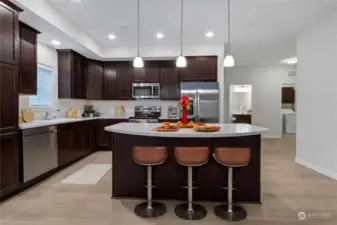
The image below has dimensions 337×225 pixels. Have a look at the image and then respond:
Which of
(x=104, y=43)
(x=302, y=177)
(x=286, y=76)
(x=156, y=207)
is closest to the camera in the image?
(x=156, y=207)

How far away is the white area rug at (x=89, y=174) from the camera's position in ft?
12.5

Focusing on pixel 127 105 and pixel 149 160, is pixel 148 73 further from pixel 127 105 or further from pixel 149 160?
pixel 149 160

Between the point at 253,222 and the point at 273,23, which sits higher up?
the point at 273,23

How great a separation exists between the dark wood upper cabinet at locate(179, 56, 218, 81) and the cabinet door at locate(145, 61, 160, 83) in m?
0.81

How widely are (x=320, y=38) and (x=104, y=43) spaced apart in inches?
182

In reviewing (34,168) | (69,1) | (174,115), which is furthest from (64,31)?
(174,115)

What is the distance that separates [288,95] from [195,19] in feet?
25.8

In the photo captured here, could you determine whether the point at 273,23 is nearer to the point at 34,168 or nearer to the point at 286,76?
the point at 34,168

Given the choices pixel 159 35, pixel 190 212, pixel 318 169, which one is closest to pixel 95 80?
pixel 159 35

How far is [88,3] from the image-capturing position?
3.55 meters

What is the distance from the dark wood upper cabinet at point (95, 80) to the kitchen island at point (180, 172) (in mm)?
3476

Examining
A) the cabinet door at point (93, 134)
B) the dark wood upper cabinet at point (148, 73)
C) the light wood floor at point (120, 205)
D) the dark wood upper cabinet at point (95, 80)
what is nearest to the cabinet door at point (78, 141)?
the cabinet door at point (93, 134)

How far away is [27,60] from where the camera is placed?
151 inches

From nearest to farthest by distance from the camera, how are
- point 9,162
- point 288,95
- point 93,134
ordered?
point 9,162, point 93,134, point 288,95
